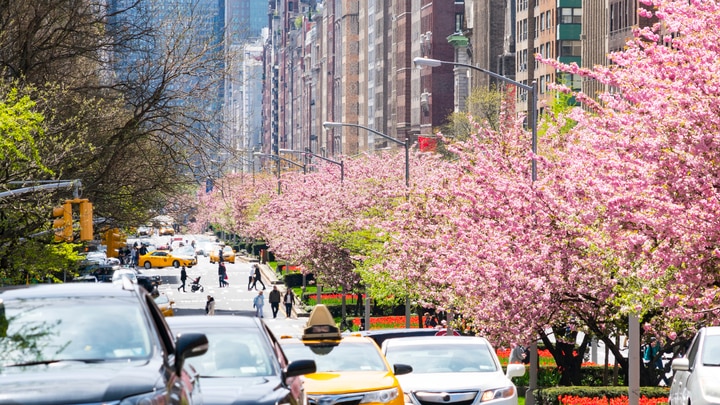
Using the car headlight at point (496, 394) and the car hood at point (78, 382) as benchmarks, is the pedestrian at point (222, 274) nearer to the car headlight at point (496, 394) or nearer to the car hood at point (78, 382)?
the car headlight at point (496, 394)

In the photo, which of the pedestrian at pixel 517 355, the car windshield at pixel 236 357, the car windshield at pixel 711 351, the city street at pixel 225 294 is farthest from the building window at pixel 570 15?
the car windshield at pixel 236 357

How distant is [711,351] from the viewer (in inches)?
613

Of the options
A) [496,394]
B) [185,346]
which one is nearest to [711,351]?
[496,394]

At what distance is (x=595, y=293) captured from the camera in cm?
2556

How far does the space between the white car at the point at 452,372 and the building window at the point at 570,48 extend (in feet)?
273

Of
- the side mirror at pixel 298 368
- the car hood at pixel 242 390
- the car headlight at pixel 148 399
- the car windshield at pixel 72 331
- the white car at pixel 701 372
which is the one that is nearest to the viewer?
the car headlight at pixel 148 399

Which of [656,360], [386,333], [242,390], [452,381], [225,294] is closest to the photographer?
[242,390]

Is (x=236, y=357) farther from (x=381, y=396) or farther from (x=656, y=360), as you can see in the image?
(x=656, y=360)

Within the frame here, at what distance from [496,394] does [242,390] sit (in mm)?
6546

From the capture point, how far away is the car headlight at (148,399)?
8.09 metres

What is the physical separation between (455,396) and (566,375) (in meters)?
14.2

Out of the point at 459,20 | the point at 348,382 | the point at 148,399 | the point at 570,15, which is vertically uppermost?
the point at 459,20

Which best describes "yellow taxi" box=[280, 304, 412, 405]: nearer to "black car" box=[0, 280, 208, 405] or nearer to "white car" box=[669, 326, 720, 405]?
"white car" box=[669, 326, 720, 405]

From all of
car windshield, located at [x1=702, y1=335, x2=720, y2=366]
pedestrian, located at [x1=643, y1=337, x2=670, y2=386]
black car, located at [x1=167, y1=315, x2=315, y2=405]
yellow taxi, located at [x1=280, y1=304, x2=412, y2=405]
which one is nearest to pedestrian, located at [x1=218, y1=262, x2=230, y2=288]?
pedestrian, located at [x1=643, y1=337, x2=670, y2=386]
